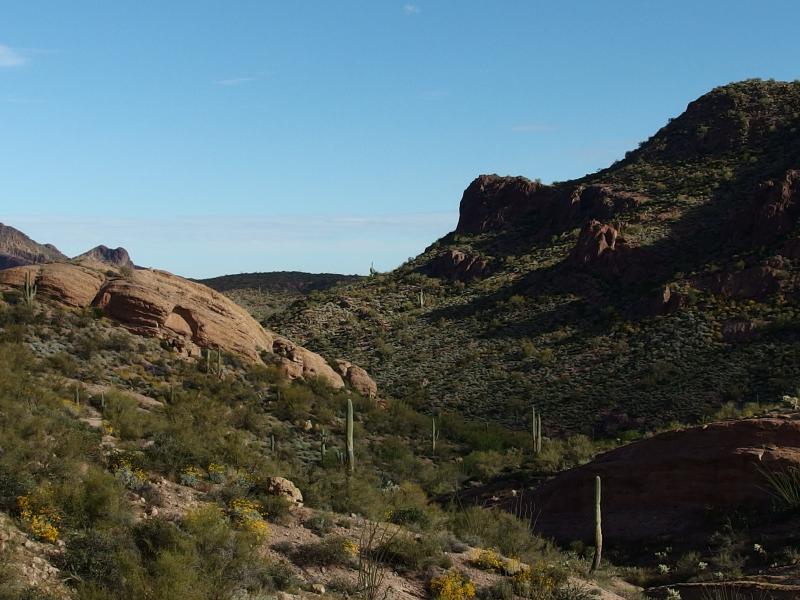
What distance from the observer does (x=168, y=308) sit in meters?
32.9

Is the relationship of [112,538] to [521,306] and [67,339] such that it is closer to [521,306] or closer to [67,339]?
[67,339]

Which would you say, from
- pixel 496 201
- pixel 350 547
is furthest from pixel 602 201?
pixel 350 547

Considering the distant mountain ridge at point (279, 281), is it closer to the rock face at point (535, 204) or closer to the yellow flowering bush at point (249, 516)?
the rock face at point (535, 204)

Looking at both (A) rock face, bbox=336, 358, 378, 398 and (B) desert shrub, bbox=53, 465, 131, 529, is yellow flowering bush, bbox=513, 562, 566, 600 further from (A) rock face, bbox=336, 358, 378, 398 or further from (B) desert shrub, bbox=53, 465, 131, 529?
(A) rock face, bbox=336, 358, 378, 398

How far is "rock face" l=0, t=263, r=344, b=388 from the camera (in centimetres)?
3186

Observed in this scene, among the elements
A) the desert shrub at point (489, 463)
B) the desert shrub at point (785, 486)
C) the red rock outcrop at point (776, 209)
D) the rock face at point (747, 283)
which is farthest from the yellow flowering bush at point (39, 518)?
the red rock outcrop at point (776, 209)

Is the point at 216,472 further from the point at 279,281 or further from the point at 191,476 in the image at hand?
the point at 279,281

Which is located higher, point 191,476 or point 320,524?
point 191,476

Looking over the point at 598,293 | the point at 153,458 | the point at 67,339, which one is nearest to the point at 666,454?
the point at 153,458

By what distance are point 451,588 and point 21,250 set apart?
121796 mm

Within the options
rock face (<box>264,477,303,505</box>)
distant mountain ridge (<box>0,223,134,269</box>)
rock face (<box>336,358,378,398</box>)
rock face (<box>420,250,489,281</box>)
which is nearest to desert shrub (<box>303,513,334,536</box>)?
rock face (<box>264,477,303,505</box>)

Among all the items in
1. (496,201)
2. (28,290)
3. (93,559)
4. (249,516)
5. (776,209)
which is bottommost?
(249,516)

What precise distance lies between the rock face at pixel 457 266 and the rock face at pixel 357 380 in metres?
23.3

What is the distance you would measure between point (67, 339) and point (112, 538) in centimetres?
1902
